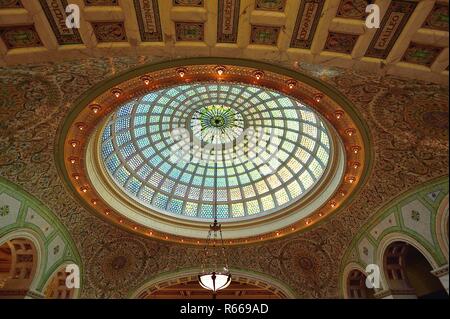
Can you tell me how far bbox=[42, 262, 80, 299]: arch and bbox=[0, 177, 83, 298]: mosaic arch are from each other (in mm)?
424

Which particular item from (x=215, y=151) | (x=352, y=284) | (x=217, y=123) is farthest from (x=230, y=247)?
(x=217, y=123)

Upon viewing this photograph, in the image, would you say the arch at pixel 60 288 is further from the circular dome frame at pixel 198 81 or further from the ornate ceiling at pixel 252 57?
the circular dome frame at pixel 198 81

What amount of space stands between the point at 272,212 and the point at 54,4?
13.3 metres

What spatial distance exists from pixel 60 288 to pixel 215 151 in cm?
964

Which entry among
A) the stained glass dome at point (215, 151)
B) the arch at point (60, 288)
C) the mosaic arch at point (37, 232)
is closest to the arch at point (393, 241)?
the stained glass dome at point (215, 151)

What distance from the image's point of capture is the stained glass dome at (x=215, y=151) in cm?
1486

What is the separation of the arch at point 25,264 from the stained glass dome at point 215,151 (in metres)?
4.04

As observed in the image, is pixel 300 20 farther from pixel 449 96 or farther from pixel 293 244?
→ pixel 293 244

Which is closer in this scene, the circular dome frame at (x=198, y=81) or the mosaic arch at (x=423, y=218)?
the mosaic arch at (x=423, y=218)

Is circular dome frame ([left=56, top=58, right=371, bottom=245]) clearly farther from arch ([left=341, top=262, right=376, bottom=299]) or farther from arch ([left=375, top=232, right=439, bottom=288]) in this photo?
arch ([left=341, top=262, right=376, bottom=299])

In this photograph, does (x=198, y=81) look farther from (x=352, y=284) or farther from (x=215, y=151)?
(x=352, y=284)

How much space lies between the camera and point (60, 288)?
14430mm

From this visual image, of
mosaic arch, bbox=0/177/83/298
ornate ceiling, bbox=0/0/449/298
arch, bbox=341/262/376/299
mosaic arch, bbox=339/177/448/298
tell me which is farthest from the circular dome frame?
mosaic arch, bbox=339/177/448/298
